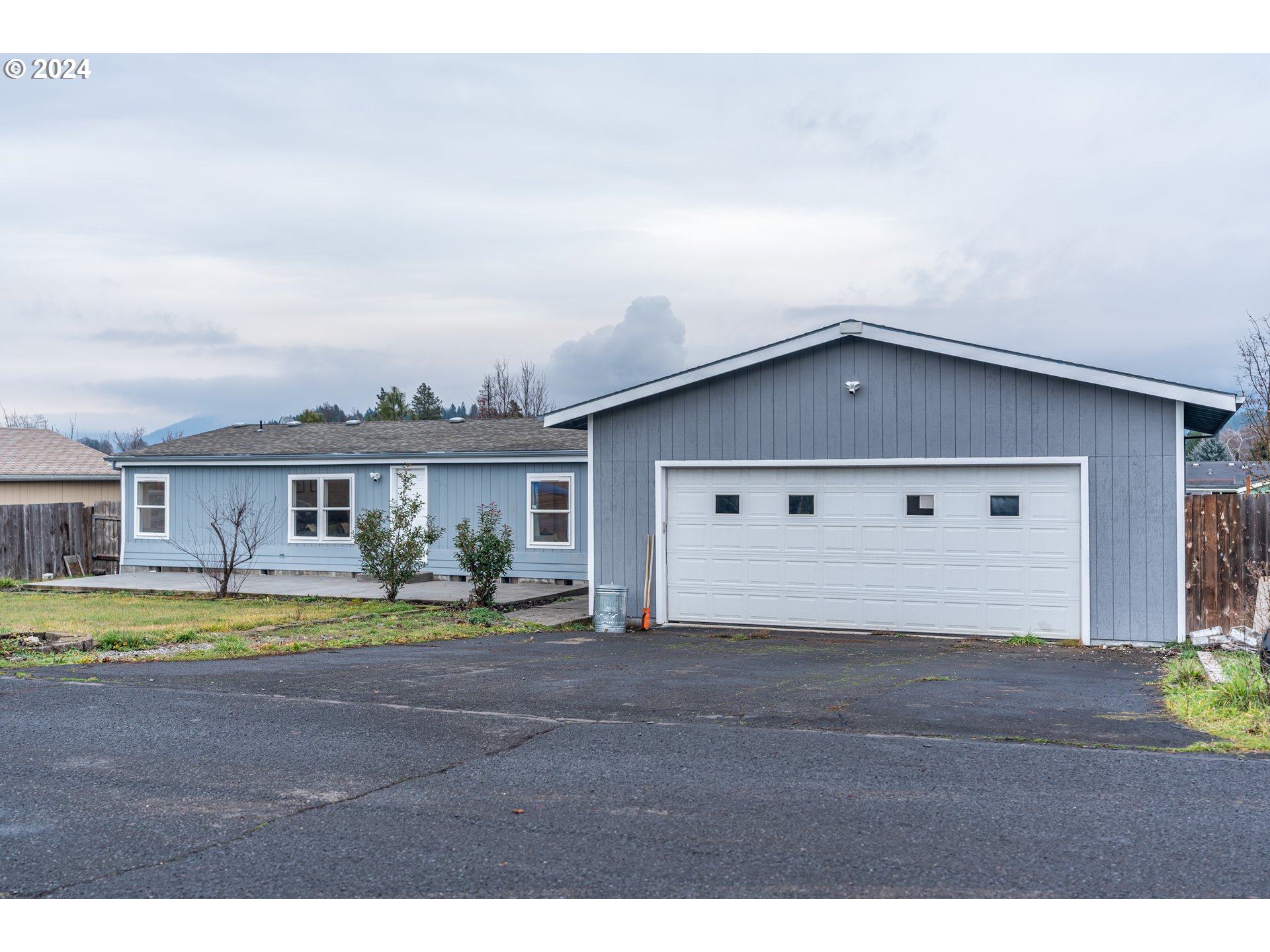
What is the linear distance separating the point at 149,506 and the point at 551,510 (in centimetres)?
1042

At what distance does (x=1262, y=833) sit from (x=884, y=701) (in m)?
3.87

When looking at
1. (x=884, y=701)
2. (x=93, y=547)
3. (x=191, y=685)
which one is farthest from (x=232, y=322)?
(x=884, y=701)

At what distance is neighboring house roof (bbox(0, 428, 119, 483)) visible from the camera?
1137 inches

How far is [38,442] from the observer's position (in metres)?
32.8

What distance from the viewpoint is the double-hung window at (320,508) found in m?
22.9

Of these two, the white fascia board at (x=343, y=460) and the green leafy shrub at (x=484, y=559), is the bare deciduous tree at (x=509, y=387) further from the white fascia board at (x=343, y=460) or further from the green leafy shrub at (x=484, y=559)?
the green leafy shrub at (x=484, y=559)

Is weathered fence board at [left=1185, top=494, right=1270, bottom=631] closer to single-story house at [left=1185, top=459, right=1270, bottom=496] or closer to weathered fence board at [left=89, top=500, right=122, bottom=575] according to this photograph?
single-story house at [left=1185, top=459, right=1270, bottom=496]

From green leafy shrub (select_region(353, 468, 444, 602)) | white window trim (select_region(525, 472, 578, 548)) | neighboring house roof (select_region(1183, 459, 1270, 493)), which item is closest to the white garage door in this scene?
green leafy shrub (select_region(353, 468, 444, 602))

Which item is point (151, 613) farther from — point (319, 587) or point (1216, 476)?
point (1216, 476)

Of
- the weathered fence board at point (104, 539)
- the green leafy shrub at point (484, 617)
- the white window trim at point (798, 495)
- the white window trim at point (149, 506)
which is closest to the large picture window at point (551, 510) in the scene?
the green leafy shrub at point (484, 617)

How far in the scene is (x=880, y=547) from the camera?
46.8 feet

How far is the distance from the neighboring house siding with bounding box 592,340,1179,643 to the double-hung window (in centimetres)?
922

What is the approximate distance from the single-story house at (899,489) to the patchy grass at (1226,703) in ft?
10.0

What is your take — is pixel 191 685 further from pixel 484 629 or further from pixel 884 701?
pixel 884 701
